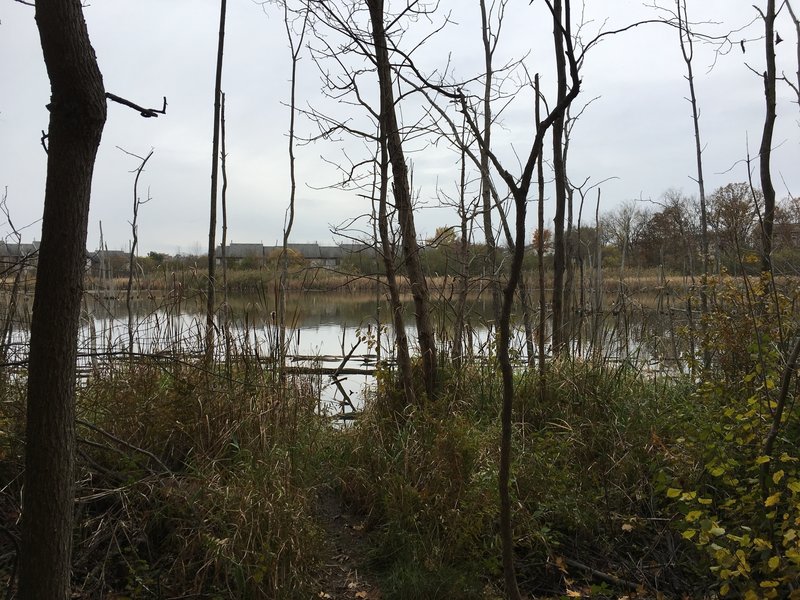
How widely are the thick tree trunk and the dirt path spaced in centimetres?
167

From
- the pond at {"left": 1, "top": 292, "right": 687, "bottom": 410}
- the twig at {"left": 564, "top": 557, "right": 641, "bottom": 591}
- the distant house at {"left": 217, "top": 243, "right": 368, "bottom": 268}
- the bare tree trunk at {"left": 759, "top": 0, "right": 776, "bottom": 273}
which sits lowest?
the twig at {"left": 564, "top": 557, "right": 641, "bottom": 591}

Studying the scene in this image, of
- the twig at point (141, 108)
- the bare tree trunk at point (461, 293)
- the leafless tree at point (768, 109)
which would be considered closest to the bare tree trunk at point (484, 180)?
the bare tree trunk at point (461, 293)

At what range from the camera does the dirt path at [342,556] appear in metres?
3.35

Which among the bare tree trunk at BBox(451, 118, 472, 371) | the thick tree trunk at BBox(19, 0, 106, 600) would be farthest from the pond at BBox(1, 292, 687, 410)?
the thick tree trunk at BBox(19, 0, 106, 600)

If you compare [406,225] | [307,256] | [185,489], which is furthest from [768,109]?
[307,256]

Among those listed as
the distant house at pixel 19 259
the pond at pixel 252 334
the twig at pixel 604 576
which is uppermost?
the distant house at pixel 19 259

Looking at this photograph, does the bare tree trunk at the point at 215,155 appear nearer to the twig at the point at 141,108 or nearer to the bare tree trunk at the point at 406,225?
the bare tree trunk at the point at 406,225

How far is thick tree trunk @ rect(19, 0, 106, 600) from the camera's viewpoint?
183 cm

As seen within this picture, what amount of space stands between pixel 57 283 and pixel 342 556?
2442 millimetres

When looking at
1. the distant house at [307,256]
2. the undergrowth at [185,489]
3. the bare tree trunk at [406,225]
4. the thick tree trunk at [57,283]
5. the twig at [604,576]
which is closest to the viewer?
the thick tree trunk at [57,283]

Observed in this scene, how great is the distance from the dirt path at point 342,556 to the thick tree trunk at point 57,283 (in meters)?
1.67

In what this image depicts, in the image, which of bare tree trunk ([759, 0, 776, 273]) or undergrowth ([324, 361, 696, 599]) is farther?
bare tree trunk ([759, 0, 776, 273])

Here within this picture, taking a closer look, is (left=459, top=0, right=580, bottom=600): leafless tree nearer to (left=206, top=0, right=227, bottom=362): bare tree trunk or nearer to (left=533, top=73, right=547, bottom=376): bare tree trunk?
(left=533, top=73, right=547, bottom=376): bare tree trunk

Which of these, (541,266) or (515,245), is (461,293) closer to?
(541,266)
